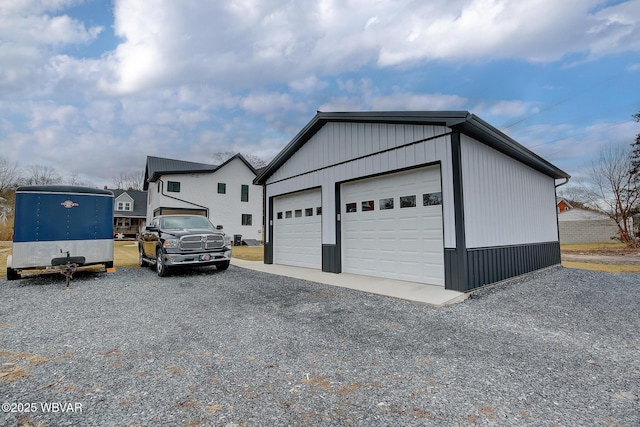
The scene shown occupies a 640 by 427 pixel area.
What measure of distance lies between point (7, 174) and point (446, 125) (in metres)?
47.3

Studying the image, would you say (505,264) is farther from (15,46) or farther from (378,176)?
(15,46)

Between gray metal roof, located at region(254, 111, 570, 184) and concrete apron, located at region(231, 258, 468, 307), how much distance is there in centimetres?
346

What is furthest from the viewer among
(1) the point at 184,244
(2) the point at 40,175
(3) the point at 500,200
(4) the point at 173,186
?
(2) the point at 40,175

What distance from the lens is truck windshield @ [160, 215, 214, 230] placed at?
9.09m

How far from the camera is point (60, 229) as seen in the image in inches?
301

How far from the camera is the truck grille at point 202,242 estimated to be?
326 inches

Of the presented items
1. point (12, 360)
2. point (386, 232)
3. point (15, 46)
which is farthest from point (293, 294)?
point (15, 46)

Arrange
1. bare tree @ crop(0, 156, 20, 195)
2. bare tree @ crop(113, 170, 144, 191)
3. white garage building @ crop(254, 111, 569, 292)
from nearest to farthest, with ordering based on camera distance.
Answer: white garage building @ crop(254, 111, 569, 292), bare tree @ crop(0, 156, 20, 195), bare tree @ crop(113, 170, 144, 191)

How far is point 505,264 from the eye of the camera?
7.24 metres

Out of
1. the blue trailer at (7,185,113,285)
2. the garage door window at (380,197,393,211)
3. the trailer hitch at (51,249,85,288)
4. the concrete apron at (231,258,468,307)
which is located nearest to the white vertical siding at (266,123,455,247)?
the garage door window at (380,197,393,211)

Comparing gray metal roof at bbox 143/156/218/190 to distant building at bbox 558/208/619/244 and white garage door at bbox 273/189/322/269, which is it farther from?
distant building at bbox 558/208/619/244

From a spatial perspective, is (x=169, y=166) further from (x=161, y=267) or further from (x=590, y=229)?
(x=590, y=229)

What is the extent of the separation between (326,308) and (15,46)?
1281cm

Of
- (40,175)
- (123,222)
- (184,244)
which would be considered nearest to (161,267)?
(184,244)
